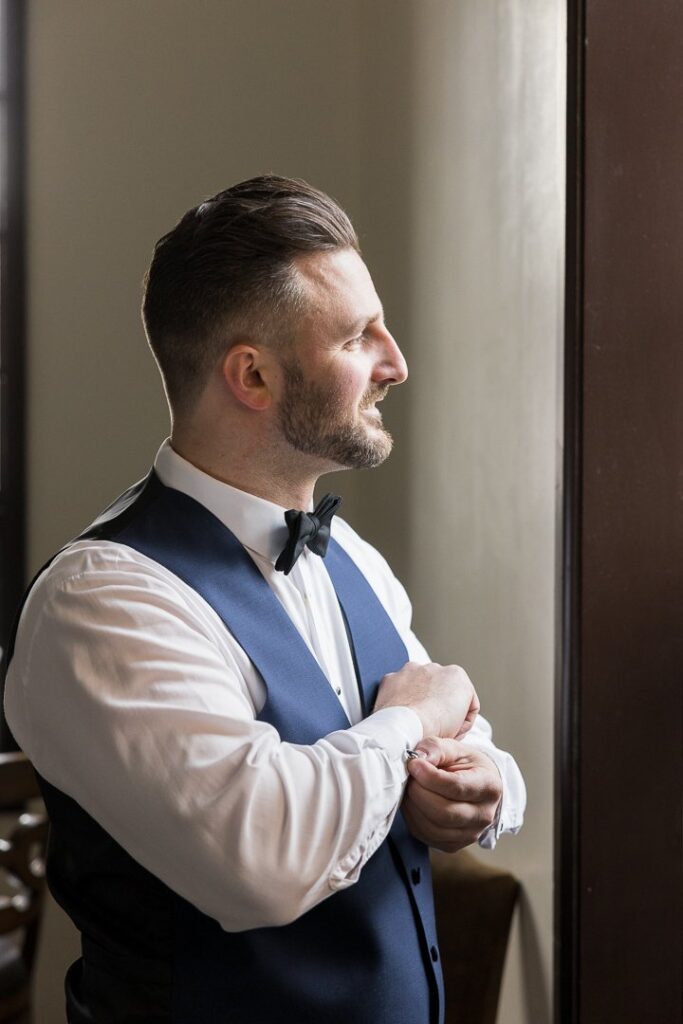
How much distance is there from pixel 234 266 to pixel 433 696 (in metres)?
0.57

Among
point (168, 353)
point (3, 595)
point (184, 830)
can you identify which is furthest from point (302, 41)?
point (184, 830)

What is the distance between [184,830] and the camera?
102 centimetres

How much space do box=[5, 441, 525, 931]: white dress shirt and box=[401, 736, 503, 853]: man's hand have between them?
4 cm

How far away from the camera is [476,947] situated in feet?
7.36

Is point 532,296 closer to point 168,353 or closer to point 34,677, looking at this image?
point 168,353

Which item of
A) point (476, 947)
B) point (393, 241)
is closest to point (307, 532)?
point (476, 947)

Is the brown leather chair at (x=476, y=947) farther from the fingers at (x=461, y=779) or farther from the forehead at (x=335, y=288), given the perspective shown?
the forehead at (x=335, y=288)

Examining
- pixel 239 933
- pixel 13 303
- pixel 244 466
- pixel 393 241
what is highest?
pixel 393 241

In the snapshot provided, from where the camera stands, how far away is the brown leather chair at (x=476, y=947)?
7.29 feet

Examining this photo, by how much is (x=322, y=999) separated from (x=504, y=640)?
115 centimetres

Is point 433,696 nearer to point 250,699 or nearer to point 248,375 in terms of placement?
point 250,699

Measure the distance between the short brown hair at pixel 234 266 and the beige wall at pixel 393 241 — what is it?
0.73 metres

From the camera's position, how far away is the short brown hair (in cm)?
131

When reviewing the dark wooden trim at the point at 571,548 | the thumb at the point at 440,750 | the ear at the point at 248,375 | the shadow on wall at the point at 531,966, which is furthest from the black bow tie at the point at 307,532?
the shadow on wall at the point at 531,966
